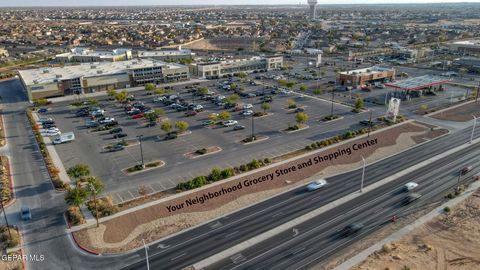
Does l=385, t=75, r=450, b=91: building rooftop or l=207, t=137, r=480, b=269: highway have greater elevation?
l=385, t=75, r=450, b=91: building rooftop

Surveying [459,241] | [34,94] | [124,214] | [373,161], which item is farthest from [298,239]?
[34,94]

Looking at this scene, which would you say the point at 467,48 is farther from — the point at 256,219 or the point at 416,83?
the point at 256,219

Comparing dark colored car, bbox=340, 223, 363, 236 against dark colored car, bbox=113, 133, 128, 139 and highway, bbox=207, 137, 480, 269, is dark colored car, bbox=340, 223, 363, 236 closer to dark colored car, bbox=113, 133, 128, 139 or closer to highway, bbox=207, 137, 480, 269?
highway, bbox=207, 137, 480, 269

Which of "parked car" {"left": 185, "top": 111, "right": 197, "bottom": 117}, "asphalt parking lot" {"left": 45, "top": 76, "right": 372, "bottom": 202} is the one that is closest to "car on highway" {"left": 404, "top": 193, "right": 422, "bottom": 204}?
"asphalt parking lot" {"left": 45, "top": 76, "right": 372, "bottom": 202}

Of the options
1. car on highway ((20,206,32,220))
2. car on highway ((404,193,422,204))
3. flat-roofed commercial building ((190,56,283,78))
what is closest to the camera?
car on highway ((20,206,32,220))

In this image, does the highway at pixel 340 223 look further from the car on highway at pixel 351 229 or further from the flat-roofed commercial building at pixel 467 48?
the flat-roofed commercial building at pixel 467 48

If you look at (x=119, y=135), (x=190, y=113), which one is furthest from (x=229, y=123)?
(x=119, y=135)
